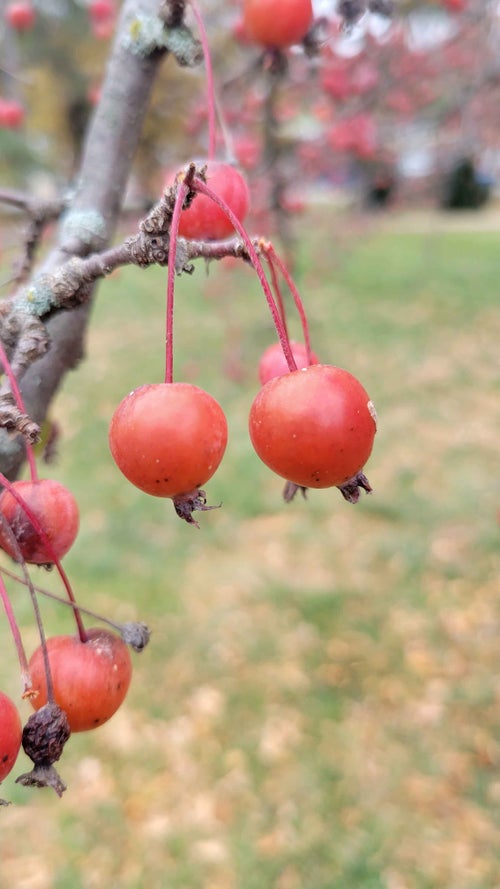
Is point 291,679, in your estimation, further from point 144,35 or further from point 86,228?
point 144,35

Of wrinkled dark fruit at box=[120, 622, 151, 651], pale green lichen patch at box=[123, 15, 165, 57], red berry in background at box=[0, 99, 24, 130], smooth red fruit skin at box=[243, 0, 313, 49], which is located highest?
red berry in background at box=[0, 99, 24, 130]

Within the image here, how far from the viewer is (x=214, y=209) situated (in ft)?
3.43

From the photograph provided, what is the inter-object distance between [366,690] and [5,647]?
1737mm

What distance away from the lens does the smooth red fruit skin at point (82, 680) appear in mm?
919

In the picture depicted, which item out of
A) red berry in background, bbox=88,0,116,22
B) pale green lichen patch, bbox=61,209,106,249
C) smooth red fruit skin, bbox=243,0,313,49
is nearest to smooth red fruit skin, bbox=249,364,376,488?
pale green lichen patch, bbox=61,209,106,249

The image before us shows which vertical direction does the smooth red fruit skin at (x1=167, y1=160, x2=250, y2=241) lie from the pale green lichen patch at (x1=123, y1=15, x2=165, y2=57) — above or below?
below

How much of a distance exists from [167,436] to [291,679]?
9.61ft

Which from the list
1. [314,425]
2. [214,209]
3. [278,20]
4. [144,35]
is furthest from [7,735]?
[278,20]

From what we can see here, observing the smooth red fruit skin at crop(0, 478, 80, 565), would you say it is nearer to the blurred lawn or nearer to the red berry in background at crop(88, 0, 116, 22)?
the blurred lawn

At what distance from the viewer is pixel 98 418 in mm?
6453

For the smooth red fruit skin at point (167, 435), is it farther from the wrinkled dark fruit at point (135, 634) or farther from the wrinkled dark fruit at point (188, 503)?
the wrinkled dark fruit at point (135, 634)

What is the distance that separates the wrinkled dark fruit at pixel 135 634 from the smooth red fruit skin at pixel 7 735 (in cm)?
17

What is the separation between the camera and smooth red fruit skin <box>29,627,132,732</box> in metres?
0.92

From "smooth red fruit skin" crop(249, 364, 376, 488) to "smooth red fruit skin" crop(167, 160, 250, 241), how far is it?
0.34m
